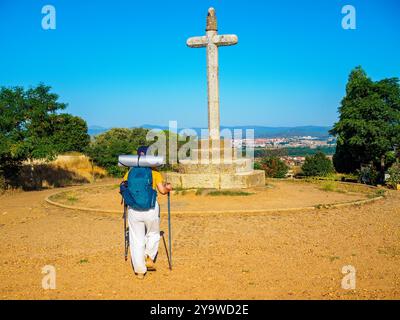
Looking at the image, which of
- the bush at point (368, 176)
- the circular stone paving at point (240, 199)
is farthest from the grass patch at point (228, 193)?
the bush at point (368, 176)

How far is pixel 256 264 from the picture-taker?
18.6 ft

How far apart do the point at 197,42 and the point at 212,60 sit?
0.85 meters

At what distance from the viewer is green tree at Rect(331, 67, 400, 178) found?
691 inches

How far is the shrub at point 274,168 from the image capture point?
20.0 meters

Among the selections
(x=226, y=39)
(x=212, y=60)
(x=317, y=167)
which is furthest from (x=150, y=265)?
(x=317, y=167)

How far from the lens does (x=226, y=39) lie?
13.5m

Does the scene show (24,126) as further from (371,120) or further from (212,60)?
(371,120)

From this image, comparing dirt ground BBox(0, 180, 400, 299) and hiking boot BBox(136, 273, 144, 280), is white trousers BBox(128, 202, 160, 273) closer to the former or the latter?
hiking boot BBox(136, 273, 144, 280)

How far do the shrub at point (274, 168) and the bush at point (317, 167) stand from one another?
1.16 metres

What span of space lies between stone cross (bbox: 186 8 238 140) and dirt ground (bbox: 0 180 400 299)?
17.8 feet
